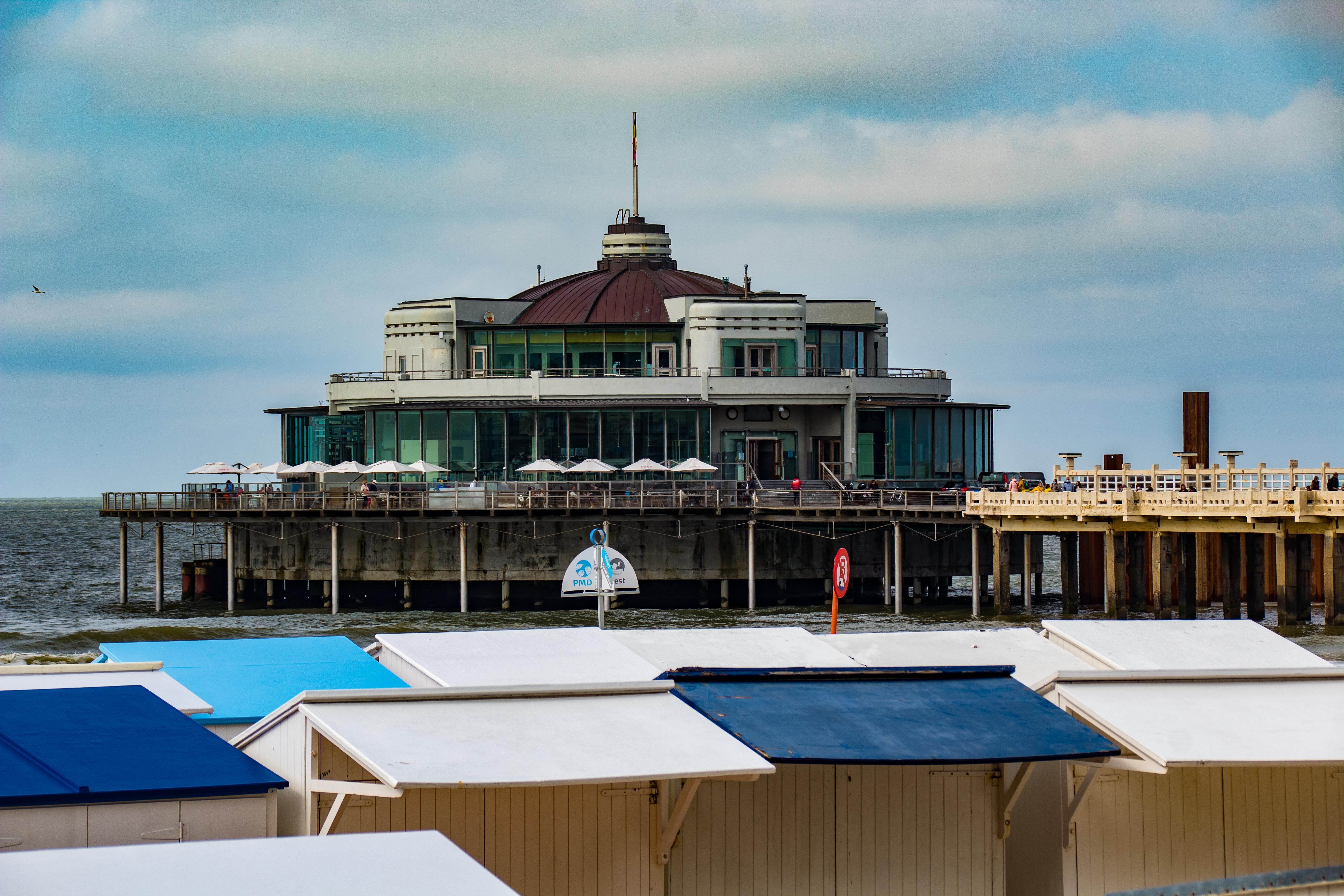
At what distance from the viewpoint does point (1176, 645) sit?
73.0 feet

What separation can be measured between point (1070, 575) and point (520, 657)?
35.6 metres

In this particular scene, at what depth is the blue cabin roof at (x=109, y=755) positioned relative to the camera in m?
13.4

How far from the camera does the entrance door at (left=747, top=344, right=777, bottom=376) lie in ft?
220

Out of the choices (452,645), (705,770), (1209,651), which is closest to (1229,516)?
(1209,651)

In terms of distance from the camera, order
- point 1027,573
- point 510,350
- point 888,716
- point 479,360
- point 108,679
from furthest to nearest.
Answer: point 479,360
point 510,350
point 1027,573
point 108,679
point 888,716

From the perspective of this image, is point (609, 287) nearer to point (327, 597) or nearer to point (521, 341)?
point (521, 341)

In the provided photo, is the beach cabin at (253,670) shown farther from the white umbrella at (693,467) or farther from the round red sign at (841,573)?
the white umbrella at (693,467)

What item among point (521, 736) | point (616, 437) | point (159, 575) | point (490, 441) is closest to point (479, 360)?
point (490, 441)

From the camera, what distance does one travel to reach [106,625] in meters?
55.9

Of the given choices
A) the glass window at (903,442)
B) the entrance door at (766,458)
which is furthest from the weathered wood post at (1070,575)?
the entrance door at (766,458)

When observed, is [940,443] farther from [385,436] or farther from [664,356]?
[385,436]

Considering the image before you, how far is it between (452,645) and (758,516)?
37435 mm

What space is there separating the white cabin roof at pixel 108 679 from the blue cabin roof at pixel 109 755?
1665 mm

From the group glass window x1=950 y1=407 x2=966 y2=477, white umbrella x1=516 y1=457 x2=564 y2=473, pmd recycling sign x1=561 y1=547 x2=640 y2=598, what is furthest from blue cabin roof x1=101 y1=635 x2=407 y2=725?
glass window x1=950 y1=407 x2=966 y2=477
